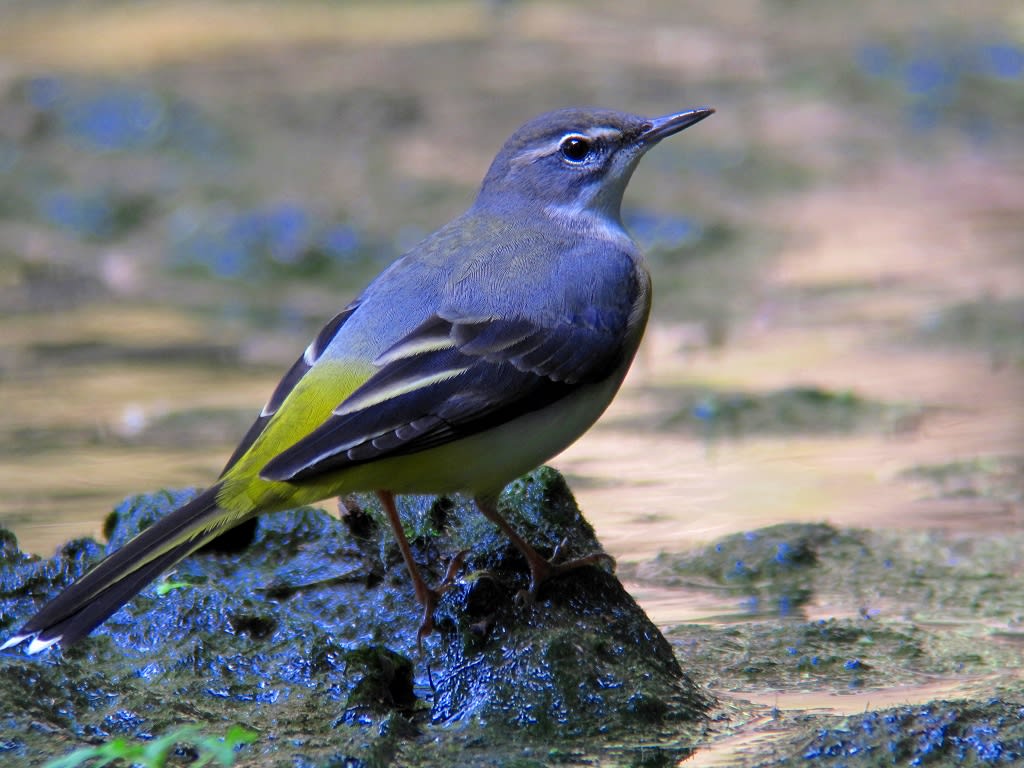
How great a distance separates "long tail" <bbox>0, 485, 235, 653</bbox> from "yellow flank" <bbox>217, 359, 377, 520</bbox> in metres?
0.17

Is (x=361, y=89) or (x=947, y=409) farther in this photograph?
(x=361, y=89)

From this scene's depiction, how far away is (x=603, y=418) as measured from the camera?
859cm

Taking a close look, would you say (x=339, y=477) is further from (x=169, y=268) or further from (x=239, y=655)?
(x=169, y=268)

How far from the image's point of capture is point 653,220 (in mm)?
12000

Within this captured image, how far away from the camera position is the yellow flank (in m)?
4.70

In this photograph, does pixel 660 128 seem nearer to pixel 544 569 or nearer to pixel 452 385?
pixel 452 385

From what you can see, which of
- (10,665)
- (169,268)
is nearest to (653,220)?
(169,268)

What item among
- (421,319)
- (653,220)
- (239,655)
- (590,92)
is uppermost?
(590,92)

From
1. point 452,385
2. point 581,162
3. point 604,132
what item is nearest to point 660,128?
point 604,132

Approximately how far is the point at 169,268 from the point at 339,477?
7.24 m

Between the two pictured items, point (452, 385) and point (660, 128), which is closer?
point (452, 385)

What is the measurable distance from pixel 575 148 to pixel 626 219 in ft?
18.7

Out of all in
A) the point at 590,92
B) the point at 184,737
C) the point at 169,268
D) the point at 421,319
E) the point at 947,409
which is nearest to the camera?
the point at 184,737

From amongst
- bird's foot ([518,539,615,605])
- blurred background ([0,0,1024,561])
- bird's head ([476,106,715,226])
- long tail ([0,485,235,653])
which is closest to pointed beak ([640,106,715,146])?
bird's head ([476,106,715,226])
